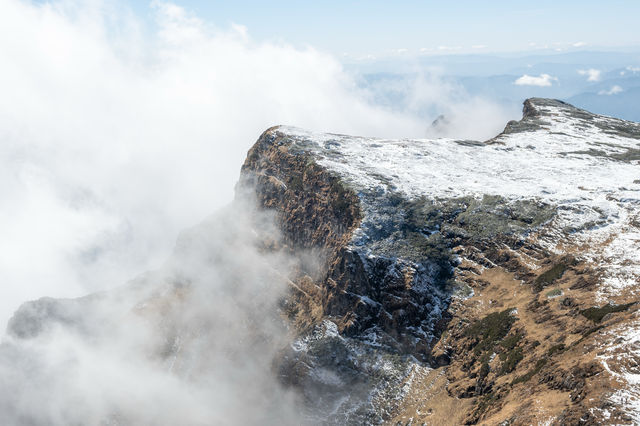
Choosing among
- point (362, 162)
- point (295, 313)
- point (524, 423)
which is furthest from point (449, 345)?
point (362, 162)

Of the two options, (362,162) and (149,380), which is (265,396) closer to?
(149,380)

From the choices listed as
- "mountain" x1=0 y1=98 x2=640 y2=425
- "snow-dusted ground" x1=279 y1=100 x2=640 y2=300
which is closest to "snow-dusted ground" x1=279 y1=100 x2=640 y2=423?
"snow-dusted ground" x1=279 y1=100 x2=640 y2=300

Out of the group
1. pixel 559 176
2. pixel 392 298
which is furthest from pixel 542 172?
pixel 392 298

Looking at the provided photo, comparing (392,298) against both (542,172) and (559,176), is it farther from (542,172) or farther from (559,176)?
(542,172)

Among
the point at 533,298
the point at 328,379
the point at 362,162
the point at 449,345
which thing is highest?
the point at 362,162

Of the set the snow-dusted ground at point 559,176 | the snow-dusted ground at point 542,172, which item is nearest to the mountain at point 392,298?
the snow-dusted ground at point 559,176

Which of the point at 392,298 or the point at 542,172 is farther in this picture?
the point at 542,172
